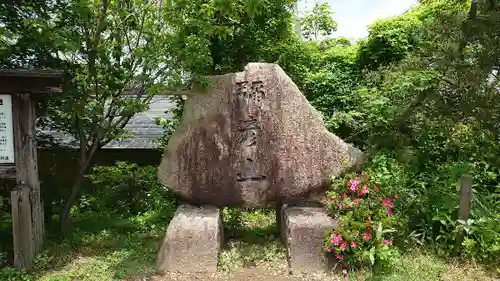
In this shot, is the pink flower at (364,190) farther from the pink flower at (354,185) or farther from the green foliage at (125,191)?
the green foliage at (125,191)

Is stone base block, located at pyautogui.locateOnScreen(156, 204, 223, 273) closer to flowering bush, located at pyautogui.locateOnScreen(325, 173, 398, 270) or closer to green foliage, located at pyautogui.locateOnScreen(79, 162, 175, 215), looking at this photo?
flowering bush, located at pyautogui.locateOnScreen(325, 173, 398, 270)

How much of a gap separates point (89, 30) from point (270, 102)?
2838mm

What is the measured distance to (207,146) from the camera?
562 centimetres

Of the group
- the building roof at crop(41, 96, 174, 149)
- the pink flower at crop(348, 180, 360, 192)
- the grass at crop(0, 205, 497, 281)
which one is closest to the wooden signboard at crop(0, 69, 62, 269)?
the grass at crop(0, 205, 497, 281)

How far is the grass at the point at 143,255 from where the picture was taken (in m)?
4.84

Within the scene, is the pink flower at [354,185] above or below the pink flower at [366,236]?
above

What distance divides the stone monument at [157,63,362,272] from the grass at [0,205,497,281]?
482mm

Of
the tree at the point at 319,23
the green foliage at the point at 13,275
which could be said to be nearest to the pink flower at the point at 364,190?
the green foliage at the point at 13,275

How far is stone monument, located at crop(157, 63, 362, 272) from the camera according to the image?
5.54 meters

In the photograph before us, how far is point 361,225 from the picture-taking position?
4.93m

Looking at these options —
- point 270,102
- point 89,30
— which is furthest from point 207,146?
point 89,30

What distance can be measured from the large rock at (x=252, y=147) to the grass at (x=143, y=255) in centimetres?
77

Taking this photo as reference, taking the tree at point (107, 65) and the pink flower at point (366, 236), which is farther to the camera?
the tree at point (107, 65)

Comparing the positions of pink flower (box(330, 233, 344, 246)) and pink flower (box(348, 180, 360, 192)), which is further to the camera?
pink flower (box(348, 180, 360, 192))
